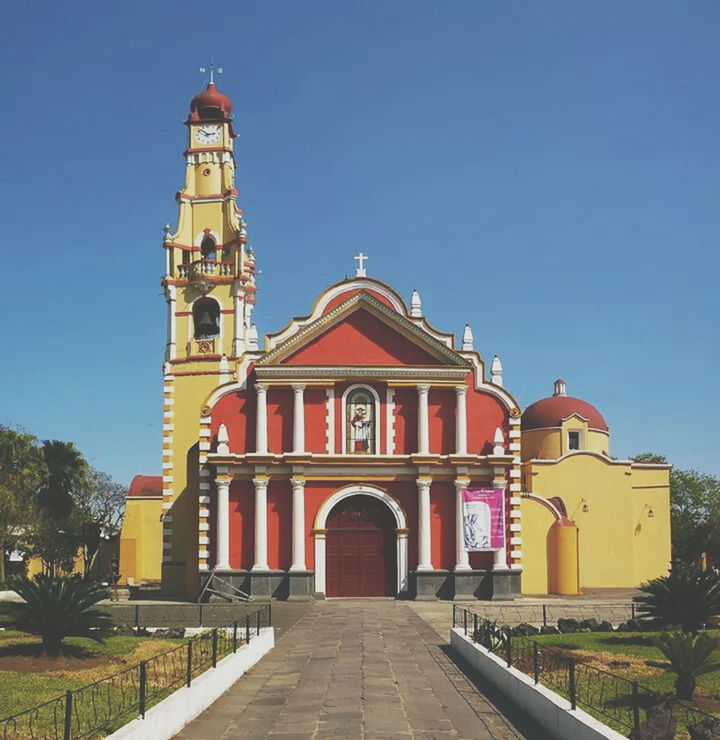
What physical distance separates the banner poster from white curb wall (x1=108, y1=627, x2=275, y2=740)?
17.5m

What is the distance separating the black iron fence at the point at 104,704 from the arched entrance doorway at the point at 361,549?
1765cm

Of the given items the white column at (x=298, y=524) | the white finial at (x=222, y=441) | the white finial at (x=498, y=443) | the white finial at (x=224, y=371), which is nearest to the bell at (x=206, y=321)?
the white finial at (x=224, y=371)

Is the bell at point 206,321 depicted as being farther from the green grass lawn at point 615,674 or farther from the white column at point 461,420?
the green grass lawn at point 615,674

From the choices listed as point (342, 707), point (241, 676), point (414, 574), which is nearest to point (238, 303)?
point (414, 574)

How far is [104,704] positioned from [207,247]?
118 feet

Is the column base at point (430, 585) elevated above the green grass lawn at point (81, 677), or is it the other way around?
the column base at point (430, 585)

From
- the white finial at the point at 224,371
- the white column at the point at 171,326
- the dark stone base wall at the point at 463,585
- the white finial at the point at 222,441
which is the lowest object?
the dark stone base wall at the point at 463,585

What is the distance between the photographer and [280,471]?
36156 millimetres

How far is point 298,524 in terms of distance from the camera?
35.6 metres

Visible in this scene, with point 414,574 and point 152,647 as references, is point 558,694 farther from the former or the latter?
point 414,574

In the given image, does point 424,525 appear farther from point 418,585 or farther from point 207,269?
point 207,269

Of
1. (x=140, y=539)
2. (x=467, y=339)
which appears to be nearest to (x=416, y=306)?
(x=467, y=339)

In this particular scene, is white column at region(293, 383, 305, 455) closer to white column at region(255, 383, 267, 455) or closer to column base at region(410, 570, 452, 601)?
white column at region(255, 383, 267, 455)

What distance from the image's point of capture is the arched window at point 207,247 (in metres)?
47.8
